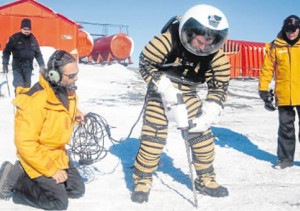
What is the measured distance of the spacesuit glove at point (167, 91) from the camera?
3283 millimetres

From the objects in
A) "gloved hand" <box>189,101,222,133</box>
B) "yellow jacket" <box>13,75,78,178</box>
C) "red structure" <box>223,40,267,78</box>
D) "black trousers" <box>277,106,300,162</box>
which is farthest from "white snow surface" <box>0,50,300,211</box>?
"red structure" <box>223,40,267,78</box>

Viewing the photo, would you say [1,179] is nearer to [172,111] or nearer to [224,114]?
[172,111]

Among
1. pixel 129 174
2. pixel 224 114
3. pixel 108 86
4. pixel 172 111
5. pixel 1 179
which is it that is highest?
pixel 172 111

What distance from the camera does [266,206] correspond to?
326 centimetres

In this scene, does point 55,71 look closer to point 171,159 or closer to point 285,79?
point 171,159

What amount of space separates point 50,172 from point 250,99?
943 centimetres

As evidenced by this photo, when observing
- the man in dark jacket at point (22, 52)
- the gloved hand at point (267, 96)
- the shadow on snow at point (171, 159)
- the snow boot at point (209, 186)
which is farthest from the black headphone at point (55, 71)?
the man in dark jacket at point (22, 52)

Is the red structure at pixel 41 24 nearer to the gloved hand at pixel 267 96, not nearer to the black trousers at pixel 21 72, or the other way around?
the black trousers at pixel 21 72

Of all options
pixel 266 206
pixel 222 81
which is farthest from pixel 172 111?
pixel 266 206

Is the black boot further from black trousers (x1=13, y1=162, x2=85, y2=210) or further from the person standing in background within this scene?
the person standing in background

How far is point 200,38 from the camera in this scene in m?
3.36

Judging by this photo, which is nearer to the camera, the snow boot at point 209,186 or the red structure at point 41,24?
the snow boot at point 209,186

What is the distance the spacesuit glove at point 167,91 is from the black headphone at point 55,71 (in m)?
0.80

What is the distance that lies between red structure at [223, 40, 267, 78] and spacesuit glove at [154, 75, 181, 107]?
17.7 metres
